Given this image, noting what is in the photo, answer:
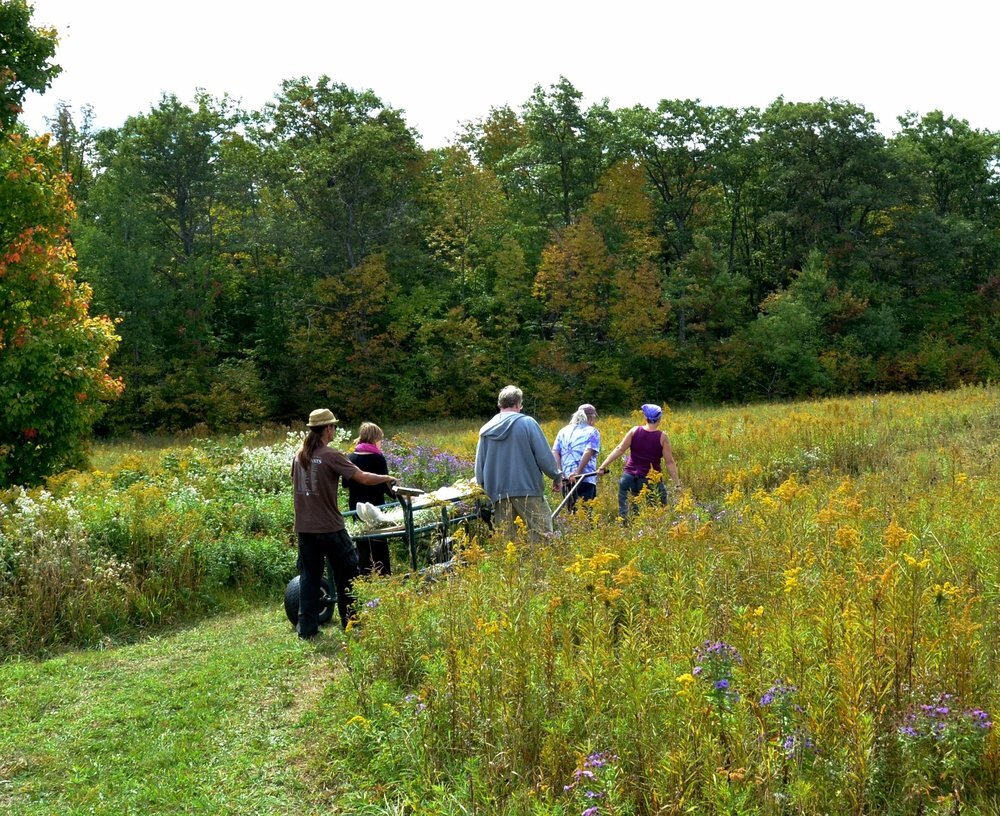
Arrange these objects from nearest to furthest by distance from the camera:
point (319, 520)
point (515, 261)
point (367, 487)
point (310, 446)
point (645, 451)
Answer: point (319, 520) < point (310, 446) < point (367, 487) < point (645, 451) < point (515, 261)

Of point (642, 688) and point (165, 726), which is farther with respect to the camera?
point (165, 726)

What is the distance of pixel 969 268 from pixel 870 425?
116ft

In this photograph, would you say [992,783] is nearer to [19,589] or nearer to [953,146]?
[19,589]

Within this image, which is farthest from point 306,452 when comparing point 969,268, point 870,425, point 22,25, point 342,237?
point 969,268

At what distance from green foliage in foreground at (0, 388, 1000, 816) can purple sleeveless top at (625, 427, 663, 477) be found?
2.75 m

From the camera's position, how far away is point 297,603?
782 cm

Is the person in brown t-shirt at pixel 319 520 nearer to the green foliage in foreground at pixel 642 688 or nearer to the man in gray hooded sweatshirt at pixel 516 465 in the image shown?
the green foliage in foreground at pixel 642 688

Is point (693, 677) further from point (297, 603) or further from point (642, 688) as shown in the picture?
point (297, 603)

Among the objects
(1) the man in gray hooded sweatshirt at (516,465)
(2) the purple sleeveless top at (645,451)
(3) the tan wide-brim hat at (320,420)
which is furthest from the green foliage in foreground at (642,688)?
(2) the purple sleeveless top at (645,451)

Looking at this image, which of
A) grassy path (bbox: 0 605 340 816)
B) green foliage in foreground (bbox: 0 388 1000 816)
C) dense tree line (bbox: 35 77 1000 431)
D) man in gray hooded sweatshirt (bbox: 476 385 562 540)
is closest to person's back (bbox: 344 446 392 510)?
man in gray hooded sweatshirt (bbox: 476 385 562 540)

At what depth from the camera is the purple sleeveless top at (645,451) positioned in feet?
31.0

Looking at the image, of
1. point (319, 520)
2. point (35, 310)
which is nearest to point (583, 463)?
point (319, 520)

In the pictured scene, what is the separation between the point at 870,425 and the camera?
16078 mm

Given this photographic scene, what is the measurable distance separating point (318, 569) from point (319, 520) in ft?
1.54
